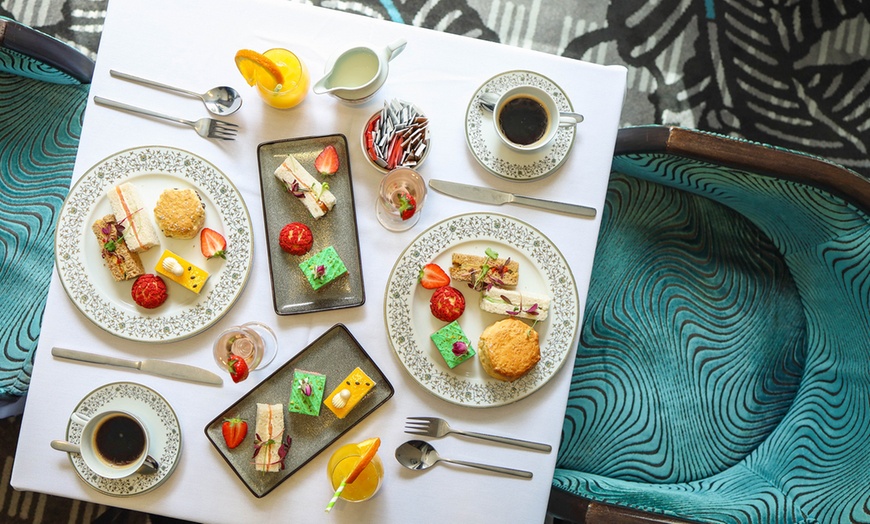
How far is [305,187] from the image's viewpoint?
4.24ft

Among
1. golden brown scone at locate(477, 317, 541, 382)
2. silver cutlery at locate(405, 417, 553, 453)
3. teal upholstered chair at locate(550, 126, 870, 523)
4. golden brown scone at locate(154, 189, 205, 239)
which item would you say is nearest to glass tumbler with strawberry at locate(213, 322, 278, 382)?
golden brown scone at locate(154, 189, 205, 239)

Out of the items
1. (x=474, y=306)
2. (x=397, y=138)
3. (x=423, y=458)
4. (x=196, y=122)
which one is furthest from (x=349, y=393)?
(x=196, y=122)

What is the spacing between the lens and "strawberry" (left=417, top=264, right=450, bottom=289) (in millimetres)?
1288

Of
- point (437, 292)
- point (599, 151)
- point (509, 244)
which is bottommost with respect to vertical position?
point (437, 292)

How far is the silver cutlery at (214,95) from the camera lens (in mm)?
1300

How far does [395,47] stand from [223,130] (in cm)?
40

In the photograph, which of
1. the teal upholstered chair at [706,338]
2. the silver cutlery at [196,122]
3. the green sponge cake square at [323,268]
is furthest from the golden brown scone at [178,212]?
the teal upholstered chair at [706,338]

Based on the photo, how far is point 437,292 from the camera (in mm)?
1283

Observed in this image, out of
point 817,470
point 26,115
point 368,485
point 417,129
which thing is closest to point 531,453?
point 368,485

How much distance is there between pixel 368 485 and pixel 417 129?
72cm

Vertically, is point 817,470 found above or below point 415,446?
above

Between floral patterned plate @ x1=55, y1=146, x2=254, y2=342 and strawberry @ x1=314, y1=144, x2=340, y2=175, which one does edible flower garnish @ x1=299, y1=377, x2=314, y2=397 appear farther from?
strawberry @ x1=314, y1=144, x2=340, y2=175

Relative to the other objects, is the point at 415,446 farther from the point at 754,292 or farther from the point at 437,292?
the point at 754,292

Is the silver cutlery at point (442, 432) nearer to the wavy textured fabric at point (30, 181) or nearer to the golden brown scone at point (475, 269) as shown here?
the golden brown scone at point (475, 269)
